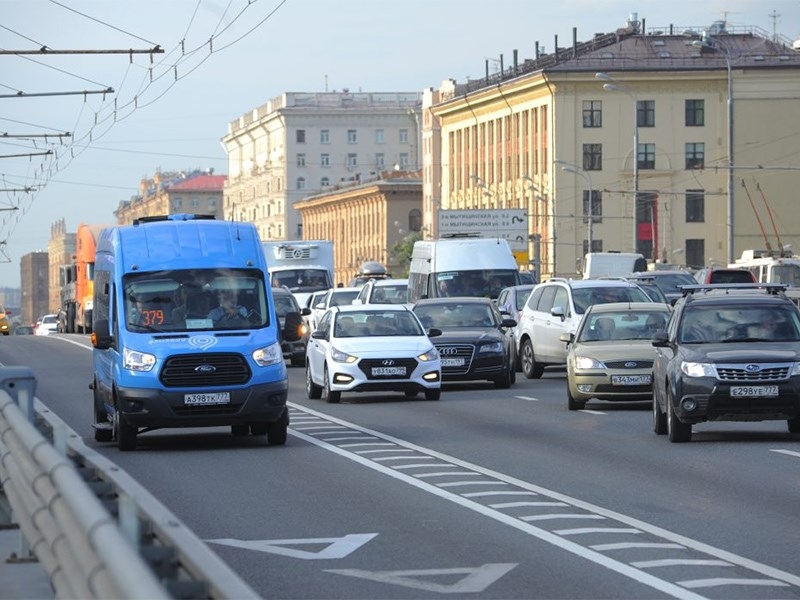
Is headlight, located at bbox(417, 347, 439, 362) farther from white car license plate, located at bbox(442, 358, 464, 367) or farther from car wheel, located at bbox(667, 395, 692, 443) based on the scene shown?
car wheel, located at bbox(667, 395, 692, 443)

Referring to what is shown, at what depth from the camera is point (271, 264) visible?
63812mm

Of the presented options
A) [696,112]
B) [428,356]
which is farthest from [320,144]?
[428,356]

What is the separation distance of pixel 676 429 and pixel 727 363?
866mm

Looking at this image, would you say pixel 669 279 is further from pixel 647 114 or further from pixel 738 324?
pixel 647 114

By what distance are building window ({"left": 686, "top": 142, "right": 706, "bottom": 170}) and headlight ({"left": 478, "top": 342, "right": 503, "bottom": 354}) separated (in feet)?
253

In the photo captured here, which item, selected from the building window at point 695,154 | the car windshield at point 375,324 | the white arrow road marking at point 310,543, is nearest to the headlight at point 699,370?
the white arrow road marking at point 310,543

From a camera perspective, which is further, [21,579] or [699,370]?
[699,370]

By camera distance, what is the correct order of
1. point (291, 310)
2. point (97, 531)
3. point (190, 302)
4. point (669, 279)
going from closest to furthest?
point (97, 531) < point (190, 302) < point (291, 310) < point (669, 279)

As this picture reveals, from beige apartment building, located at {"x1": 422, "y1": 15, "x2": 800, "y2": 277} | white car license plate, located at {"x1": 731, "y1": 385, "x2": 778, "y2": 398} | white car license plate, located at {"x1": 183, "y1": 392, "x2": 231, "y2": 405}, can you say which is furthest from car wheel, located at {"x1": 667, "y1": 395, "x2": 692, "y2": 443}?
beige apartment building, located at {"x1": 422, "y1": 15, "x2": 800, "y2": 277}

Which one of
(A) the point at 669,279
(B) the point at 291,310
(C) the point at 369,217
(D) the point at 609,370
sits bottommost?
(D) the point at 609,370

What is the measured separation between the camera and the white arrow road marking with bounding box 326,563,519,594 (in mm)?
10289

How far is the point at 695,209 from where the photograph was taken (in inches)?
4294

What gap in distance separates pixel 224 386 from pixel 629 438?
4480 mm

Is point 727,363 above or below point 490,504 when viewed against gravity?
above
